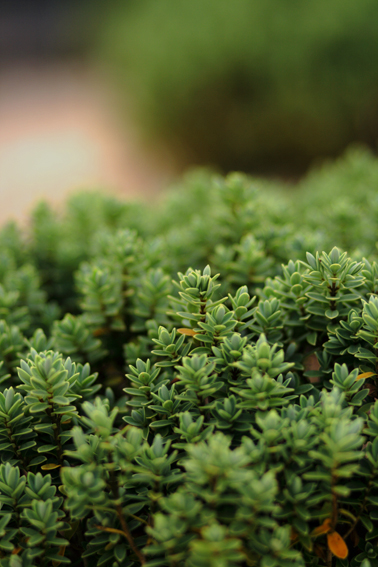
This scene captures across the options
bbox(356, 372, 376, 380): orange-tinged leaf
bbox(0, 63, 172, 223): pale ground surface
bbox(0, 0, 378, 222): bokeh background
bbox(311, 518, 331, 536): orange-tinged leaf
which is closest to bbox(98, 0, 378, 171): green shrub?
bbox(0, 0, 378, 222): bokeh background

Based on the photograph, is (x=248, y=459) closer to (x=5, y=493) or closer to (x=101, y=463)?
(x=101, y=463)

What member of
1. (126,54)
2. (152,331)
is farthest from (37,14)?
(152,331)

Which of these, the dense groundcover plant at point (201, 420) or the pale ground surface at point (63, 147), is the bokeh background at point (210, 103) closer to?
the pale ground surface at point (63, 147)

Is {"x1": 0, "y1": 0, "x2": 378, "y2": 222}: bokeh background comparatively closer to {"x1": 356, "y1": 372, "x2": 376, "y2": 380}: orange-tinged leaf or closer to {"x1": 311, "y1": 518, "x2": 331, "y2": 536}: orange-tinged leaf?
{"x1": 356, "y1": 372, "x2": 376, "y2": 380}: orange-tinged leaf

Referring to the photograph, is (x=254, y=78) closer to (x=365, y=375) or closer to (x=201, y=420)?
(x=365, y=375)

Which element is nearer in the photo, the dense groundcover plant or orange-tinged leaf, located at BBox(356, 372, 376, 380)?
the dense groundcover plant

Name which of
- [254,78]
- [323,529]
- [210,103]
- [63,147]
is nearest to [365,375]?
[323,529]
